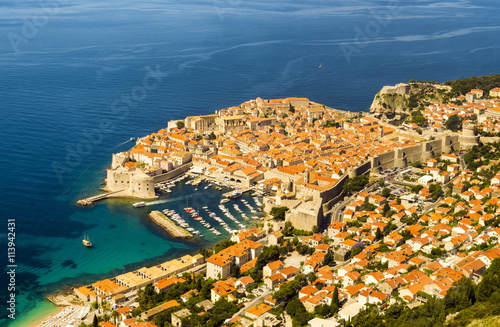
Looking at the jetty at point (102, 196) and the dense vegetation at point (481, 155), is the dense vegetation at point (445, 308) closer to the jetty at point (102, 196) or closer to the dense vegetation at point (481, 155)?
the dense vegetation at point (481, 155)

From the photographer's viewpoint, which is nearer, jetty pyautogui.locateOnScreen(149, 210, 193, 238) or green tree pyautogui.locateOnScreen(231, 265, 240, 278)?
green tree pyautogui.locateOnScreen(231, 265, 240, 278)

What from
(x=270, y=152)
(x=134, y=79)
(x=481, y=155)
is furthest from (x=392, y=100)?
(x=134, y=79)

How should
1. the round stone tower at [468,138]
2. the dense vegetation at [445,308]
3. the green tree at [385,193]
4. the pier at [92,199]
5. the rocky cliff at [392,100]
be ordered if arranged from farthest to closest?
the rocky cliff at [392,100] < the round stone tower at [468,138] < the pier at [92,199] < the green tree at [385,193] < the dense vegetation at [445,308]

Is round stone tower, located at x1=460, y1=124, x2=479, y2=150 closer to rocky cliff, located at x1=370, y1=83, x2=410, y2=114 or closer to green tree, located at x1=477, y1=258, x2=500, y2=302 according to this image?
rocky cliff, located at x1=370, y1=83, x2=410, y2=114

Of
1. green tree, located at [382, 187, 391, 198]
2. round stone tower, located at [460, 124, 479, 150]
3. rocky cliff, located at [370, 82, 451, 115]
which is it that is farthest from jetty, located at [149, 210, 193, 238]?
rocky cliff, located at [370, 82, 451, 115]

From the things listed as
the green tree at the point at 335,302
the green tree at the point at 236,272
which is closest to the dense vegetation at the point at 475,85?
the green tree at the point at 236,272

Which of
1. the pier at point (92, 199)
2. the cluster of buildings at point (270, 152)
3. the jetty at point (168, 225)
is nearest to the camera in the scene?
the jetty at point (168, 225)

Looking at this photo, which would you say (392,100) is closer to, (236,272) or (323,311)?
(236,272)
